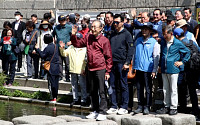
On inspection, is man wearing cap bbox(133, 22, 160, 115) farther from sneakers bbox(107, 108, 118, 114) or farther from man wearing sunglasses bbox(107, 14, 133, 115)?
sneakers bbox(107, 108, 118, 114)

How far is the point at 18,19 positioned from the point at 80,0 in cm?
322

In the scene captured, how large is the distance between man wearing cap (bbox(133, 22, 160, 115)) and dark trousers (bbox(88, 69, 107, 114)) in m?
0.97

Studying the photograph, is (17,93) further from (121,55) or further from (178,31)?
(178,31)

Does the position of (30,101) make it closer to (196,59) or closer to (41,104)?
(41,104)

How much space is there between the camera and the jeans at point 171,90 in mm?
9875

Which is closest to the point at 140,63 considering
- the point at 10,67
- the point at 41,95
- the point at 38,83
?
the point at 41,95

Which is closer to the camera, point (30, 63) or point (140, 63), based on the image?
point (140, 63)

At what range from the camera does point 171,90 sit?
32.7ft

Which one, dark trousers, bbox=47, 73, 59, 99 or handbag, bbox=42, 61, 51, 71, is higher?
handbag, bbox=42, 61, 51, 71

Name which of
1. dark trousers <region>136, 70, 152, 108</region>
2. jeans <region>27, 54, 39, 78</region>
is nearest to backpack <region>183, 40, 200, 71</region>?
dark trousers <region>136, 70, 152, 108</region>

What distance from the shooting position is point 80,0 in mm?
19453

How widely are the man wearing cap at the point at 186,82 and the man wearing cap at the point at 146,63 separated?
0.53 m

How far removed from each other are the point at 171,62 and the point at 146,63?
22.5 inches

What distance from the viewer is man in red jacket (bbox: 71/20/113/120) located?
9570 mm
